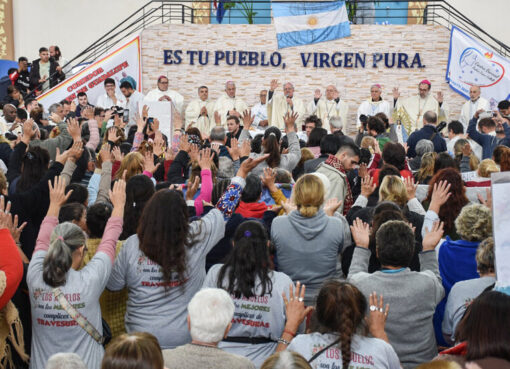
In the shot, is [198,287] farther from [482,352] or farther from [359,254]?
[482,352]

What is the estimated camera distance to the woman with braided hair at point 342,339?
303 centimetres

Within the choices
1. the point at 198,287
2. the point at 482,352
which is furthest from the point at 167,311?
the point at 482,352

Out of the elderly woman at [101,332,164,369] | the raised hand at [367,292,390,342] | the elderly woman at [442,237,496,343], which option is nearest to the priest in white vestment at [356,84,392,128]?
the elderly woman at [442,237,496,343]

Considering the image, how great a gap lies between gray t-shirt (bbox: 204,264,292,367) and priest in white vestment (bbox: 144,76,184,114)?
36.8ft

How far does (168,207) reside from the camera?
3828 mm

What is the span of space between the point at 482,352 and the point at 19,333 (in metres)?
2.36

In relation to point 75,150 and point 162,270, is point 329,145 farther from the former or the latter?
point 162,270

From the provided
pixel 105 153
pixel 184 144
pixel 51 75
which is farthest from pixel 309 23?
pixel 105 153

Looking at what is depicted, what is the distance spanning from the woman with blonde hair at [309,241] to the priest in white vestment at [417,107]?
10080 mm

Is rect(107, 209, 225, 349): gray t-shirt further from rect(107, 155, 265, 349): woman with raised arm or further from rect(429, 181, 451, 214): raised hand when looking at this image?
rect(429, 181, 451, 214): raised hand

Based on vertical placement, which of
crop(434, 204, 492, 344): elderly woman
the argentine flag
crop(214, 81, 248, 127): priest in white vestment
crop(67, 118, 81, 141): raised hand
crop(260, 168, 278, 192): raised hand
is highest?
the argentine flag

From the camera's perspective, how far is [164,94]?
14977 millimetres

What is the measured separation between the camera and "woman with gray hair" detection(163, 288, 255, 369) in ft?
9.64

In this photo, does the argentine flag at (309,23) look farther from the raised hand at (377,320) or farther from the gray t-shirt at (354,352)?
the gray t-shirt at (354,352)
